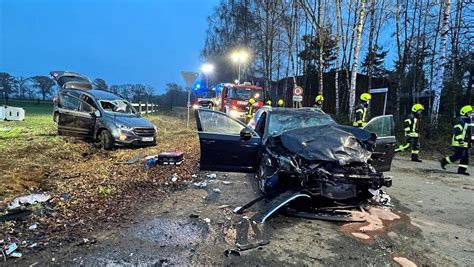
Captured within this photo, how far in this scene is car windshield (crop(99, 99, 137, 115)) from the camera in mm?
11445

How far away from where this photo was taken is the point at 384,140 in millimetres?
6977

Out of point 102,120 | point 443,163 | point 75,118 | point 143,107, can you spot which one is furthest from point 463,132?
point 143,107


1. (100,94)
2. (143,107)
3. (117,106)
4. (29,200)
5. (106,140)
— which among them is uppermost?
(100,94)

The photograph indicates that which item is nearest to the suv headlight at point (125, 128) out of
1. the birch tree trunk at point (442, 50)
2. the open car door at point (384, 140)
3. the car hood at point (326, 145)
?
the car hood at point (326, 145)

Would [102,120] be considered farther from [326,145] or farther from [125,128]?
[326,145]

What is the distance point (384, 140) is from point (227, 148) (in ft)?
10.4

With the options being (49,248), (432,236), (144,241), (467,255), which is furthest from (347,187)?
(49,248)

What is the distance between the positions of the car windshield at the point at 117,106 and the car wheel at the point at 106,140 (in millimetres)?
850

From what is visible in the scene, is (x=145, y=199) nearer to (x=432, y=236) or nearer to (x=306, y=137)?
(x=306, y=137)

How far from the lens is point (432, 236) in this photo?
Result: 4.74 meters

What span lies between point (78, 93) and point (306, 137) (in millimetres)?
9064

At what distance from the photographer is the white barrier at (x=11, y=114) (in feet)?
50.2

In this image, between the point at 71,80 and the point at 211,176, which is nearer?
the point at 211,176

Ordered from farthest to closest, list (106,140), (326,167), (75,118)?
(75,118), (106,140), (326,167)
